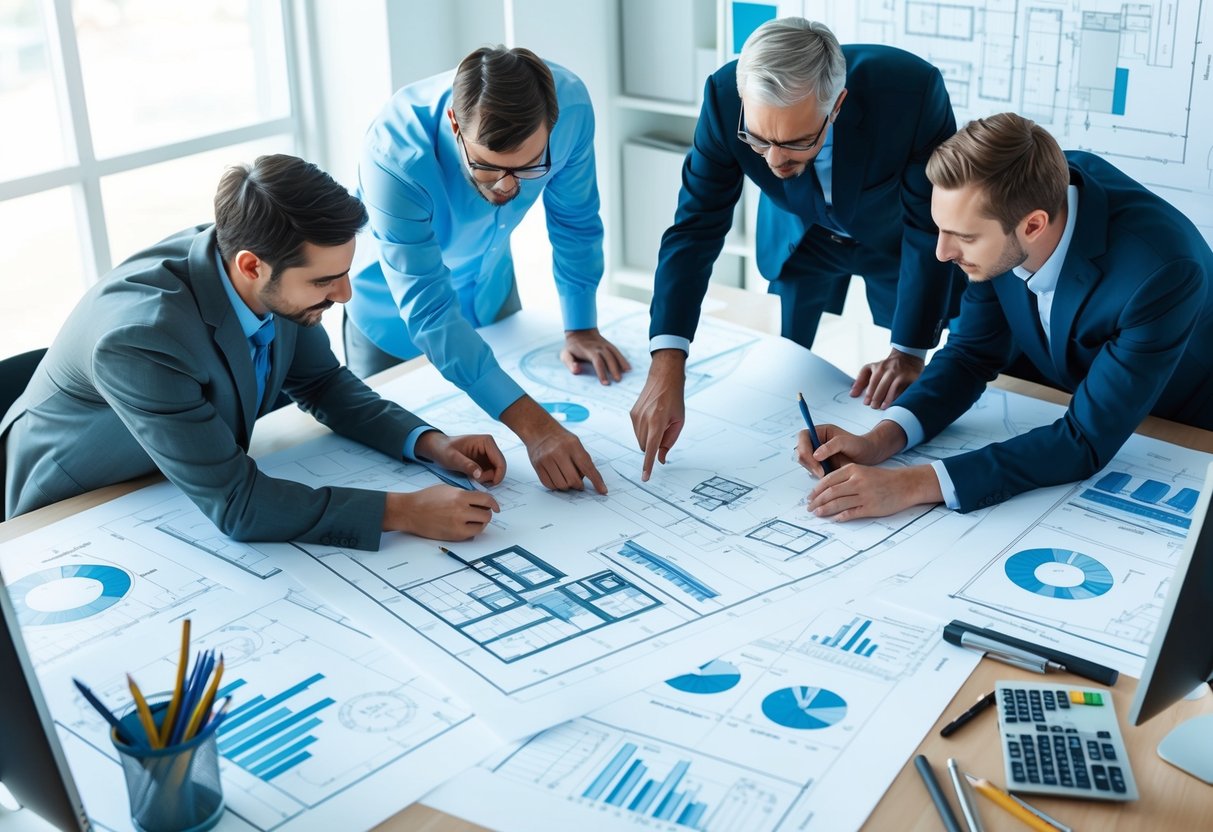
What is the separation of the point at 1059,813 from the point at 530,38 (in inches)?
120

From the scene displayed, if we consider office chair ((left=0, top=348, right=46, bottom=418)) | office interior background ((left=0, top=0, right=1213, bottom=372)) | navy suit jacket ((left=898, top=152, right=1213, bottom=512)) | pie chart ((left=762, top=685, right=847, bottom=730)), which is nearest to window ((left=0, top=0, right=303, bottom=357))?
office interior background ((left=0, top=0, right=1213, bottom=372))

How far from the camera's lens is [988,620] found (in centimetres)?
161

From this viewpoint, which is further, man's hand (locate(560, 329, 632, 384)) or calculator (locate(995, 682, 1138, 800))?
man's hand (locate(560, 329, 632, 384))

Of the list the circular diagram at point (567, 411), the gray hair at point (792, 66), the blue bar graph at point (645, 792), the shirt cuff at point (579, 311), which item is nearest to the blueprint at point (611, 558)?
the circular diagram at point (567, 411)

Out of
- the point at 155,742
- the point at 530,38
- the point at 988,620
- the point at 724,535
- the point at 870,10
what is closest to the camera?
the point at 155,742

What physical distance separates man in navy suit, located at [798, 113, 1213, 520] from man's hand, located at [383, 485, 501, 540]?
0.53 metres

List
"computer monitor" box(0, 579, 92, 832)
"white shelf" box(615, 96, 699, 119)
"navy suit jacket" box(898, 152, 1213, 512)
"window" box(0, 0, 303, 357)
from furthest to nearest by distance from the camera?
"white shelf" box(615, 96, 699, 119), "window" box(0, 0, 303, 357), "navy suit jacket" box(898, 152, 1213, 512), "computer monitor" box(0, 579, 92, 832)

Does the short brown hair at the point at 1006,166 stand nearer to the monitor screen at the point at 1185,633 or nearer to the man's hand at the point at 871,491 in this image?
the man's hand at the point at 871,491

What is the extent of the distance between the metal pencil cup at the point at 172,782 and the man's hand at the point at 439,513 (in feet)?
1.93

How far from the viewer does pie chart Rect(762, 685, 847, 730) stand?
4.65 feet

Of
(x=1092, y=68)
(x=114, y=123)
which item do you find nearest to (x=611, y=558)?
(x=1092, y=68)

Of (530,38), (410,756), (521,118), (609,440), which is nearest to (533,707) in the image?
(410,756)

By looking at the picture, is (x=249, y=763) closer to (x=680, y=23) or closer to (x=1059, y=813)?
(x=1059, y=813)

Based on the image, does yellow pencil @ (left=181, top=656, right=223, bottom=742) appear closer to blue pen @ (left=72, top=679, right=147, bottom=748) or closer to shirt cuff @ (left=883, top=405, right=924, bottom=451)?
blue pen @ (left=72, top=679, right=147, bottom=748)
